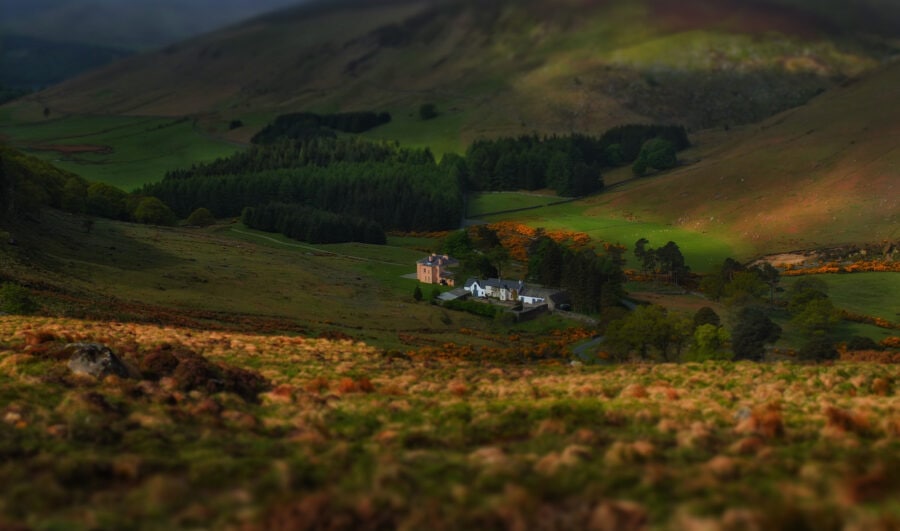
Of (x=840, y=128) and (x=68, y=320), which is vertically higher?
(x=840, y=128)

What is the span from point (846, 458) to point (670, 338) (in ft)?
173

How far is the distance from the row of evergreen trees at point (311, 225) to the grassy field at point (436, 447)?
128 metres

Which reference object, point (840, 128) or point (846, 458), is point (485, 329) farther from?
point (840, 128)

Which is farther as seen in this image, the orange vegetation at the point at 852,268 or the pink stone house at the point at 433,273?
the pink stone house at the point at 433,273

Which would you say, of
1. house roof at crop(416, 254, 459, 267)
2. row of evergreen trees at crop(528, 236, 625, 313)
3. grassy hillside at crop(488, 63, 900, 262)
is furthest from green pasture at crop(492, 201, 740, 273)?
house roof at crop(416, 254, 459, 267)

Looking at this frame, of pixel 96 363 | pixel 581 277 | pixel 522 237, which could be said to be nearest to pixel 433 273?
pixel 581 277

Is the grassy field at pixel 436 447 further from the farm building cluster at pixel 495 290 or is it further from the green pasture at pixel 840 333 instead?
the farm building cluster at pixel 495 290

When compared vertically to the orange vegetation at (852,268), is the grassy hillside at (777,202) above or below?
above

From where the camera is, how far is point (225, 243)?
434 feet

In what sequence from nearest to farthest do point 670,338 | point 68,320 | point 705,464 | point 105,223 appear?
point 705,464
point 68,320
point 670,338
point 105,223

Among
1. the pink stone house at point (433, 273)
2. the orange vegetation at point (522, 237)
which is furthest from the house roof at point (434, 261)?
the orange vegetation at point (522, 237)

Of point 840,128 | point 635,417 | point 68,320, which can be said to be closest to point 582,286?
point 68,320

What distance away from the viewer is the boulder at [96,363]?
32.2m

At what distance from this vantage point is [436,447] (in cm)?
2391
